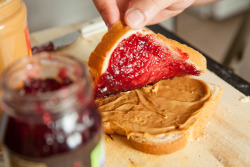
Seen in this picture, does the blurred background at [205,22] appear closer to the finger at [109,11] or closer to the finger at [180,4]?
the finger at [180,4]

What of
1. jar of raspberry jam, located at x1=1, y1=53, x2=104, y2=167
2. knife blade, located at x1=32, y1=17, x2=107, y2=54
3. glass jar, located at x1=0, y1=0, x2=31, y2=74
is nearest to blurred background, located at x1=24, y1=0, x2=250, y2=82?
knife blade, located at x1=32, y1=17, x2=107, y2=54

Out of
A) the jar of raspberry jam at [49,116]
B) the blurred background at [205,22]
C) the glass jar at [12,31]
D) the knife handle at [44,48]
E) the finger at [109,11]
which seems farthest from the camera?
the blurred background at [205,22]

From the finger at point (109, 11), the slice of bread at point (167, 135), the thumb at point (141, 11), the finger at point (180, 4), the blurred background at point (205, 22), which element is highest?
the thumb at point (141, 11)

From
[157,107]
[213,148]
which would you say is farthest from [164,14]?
[213,148]

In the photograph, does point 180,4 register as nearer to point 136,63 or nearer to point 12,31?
point 136,63

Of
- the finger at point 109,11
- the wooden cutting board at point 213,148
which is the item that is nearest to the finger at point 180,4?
the finger at point 109,11

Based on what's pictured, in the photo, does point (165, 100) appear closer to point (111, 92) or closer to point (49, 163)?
point (111, 92)

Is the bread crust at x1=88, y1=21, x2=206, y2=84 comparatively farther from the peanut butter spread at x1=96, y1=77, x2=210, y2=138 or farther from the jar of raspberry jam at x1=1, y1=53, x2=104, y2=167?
the jar of raspberry jam at x1=1, y1=53, x2=104, y2=167

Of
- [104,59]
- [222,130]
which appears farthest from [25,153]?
[222,130]
